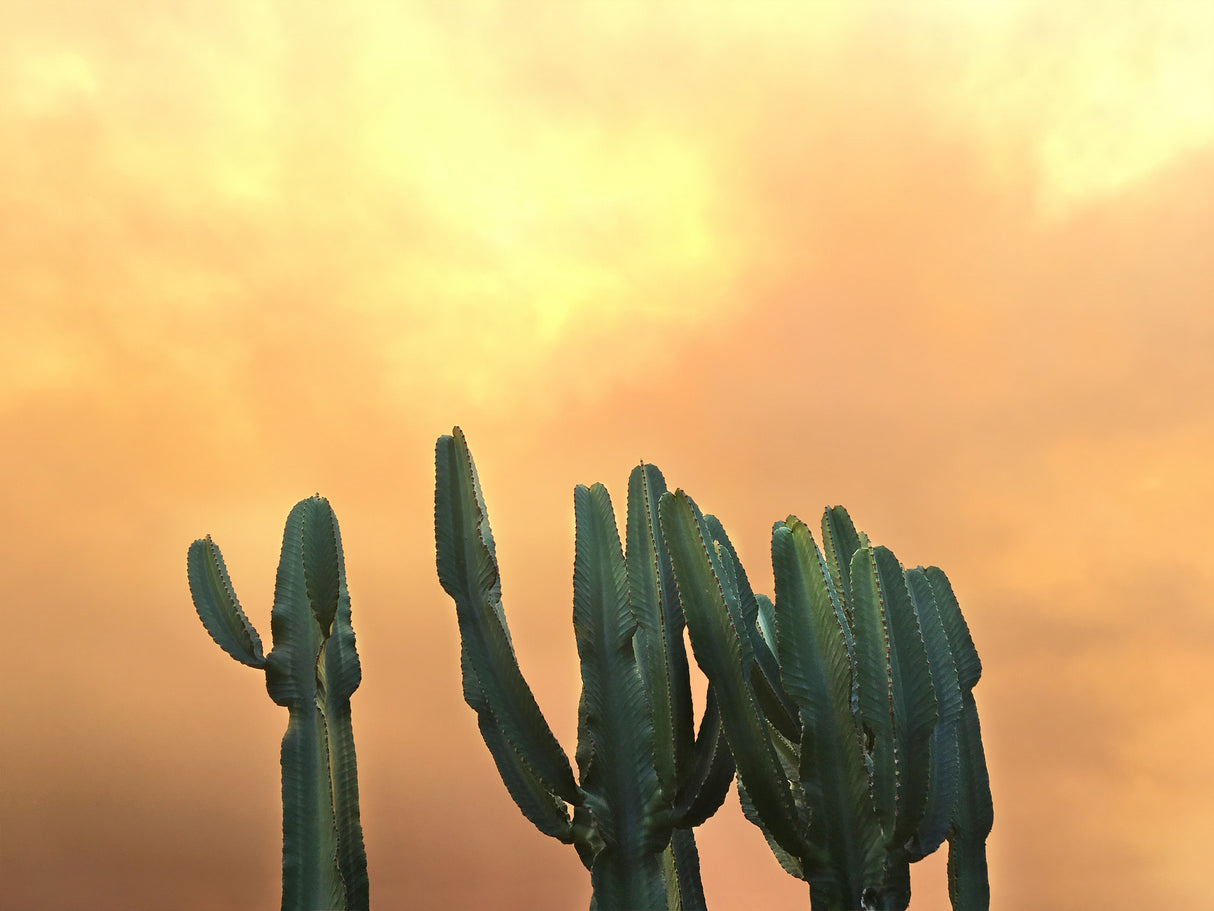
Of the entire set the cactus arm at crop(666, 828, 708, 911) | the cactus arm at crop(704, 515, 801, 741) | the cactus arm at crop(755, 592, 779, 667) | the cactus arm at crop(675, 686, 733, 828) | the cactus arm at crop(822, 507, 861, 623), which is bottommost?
the cactus arm at crop(666, 828, 708, 911)

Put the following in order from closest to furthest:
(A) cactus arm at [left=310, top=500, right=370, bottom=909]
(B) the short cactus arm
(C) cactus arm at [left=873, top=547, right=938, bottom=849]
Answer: (C) cactus arm at [left=873, top=547, right=938, bottom=849] → (B) the short cactus arm → (A) cactus arm at [left=310, top=500, right=370, bottom=909]

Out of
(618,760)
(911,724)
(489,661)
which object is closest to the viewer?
(911,724)

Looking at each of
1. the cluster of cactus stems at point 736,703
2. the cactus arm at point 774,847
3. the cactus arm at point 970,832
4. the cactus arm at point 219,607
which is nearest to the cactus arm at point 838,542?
the cluster of cactus stems at point 736,703

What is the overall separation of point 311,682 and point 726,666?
51.3 inches

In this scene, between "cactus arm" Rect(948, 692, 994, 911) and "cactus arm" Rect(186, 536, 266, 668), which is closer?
"cactus arm" Rect(948, 692, 994, 911)

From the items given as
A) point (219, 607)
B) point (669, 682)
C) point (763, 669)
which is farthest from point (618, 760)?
point (219, 607)

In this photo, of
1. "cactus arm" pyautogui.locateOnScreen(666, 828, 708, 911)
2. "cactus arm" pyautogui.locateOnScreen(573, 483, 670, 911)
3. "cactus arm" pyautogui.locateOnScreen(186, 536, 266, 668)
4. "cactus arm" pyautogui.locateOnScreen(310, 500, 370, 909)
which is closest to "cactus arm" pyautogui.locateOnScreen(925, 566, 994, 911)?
"cactus arm" pyautogui.locateOnScreen(666, 828, 708, 911)

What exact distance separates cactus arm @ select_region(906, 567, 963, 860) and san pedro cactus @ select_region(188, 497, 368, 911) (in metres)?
1.60

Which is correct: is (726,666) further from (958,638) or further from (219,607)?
(219,607)

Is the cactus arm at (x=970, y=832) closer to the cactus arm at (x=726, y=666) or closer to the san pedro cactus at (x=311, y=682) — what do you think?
the cactus arm at (x=726, y=666)

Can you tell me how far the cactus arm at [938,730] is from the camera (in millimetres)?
2629

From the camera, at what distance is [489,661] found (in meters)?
2.95

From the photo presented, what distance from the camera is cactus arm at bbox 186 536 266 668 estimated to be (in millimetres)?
3303

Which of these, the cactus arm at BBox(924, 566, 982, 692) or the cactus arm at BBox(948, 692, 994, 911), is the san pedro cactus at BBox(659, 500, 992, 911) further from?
the cactus arm at BBox(948, 692, 994, 911)
